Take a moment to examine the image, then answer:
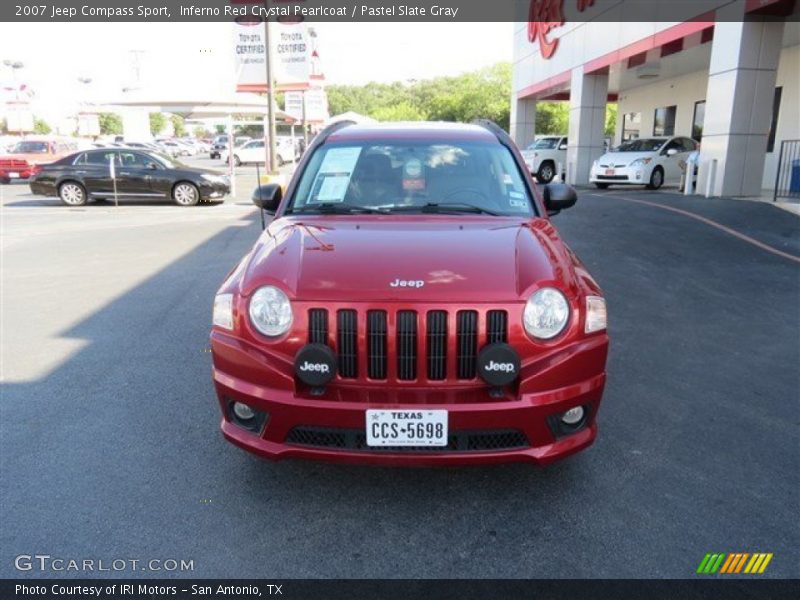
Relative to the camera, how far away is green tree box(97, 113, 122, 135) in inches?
3449

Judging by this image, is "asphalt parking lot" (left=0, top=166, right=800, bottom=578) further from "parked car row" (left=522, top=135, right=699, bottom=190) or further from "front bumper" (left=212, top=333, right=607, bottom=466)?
"parked car row" (left=522, top=135, right=699, bottom=190)

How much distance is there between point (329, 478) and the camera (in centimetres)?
325

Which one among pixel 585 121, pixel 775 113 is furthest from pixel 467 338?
pixel 585 121

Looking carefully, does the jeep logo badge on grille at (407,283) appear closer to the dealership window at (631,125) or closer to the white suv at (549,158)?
the white suv at (549,158)

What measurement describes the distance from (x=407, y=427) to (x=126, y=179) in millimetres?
15912

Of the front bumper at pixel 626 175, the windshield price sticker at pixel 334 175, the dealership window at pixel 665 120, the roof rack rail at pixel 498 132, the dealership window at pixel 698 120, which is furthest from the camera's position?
the dealership window at pixel 665 120

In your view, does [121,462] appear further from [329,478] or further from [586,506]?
[586,506]

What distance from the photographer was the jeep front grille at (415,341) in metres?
2.71

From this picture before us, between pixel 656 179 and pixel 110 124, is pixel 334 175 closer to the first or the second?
pixel 656 179

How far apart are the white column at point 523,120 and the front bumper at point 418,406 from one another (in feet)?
98.0

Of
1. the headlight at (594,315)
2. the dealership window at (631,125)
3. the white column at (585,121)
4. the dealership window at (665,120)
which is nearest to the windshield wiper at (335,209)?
the headlight at (594,315)
